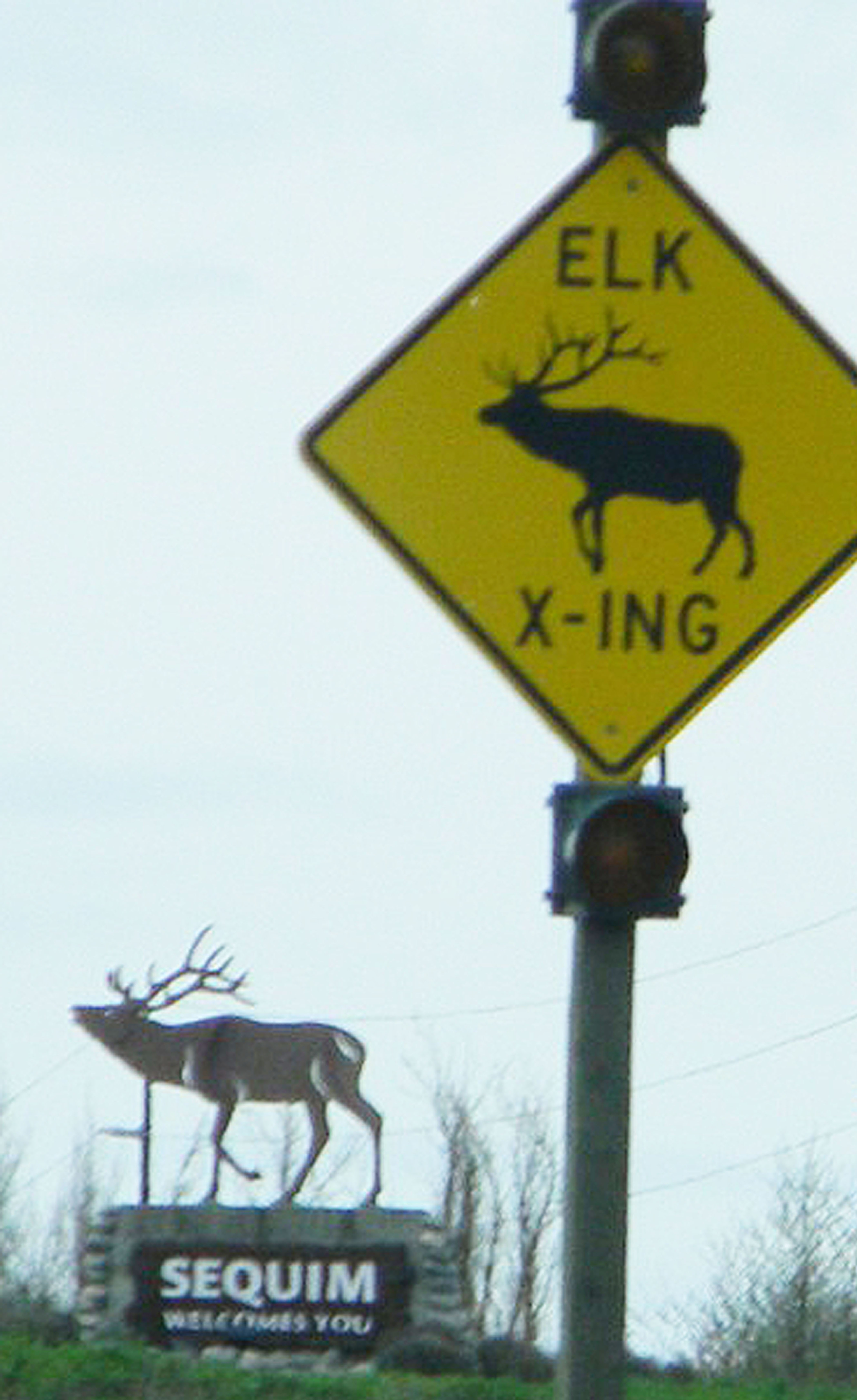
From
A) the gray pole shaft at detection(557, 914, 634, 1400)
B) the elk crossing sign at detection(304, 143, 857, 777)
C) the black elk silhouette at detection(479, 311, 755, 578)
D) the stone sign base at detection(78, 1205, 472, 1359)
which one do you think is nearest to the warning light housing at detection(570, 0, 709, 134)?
the elk crossing sign at detection(304, 143, 857, 777)

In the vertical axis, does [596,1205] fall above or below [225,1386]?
below

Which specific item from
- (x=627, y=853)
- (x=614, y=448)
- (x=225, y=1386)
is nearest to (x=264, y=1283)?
(x=225, y=1386)

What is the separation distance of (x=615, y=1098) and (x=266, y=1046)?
71.0 feet

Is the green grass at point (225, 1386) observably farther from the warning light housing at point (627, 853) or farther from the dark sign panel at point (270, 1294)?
the warning light housing at point (627, 853)

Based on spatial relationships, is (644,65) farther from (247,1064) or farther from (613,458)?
(247,1064)

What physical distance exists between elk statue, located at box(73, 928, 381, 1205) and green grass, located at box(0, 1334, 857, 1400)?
3.27 metres

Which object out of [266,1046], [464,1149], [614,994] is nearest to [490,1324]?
[464,1149]

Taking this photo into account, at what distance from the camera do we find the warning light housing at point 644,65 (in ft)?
23.9

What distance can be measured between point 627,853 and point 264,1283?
20.7 meters

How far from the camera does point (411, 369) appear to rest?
7.10 m

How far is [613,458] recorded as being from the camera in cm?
710

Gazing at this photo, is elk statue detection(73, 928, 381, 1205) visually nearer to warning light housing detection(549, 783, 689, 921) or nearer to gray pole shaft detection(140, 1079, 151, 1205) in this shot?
gray pole shaft detection(140, 1079, 151, 1205)

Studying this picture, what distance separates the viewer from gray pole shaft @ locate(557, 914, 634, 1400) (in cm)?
682

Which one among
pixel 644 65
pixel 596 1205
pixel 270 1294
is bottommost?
pixel 596 1205
